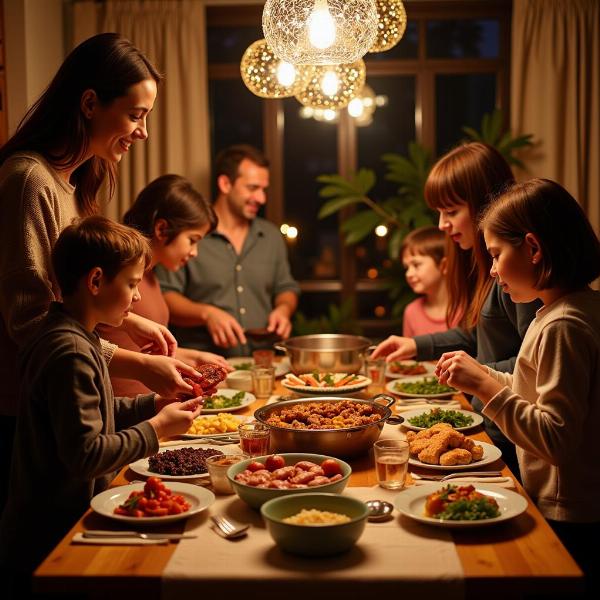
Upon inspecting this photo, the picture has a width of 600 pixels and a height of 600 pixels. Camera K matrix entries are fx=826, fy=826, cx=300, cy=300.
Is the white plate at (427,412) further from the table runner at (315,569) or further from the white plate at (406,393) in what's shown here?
the table runner at (315,569)

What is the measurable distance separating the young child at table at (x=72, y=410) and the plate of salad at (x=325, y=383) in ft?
2.96

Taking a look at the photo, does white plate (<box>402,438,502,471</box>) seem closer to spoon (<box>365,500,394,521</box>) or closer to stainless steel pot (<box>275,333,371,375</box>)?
spoon (<box>365,500,394,521</box>)

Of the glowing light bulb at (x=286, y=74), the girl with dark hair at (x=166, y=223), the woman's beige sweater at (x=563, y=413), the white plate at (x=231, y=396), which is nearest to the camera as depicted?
the woman's beige sweater at (x=563, y=413)

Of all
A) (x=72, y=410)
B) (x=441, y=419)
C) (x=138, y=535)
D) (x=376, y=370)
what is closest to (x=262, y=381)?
(x=376, y=370)

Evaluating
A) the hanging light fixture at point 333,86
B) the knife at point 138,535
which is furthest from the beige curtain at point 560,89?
A: the knife at point 138,535

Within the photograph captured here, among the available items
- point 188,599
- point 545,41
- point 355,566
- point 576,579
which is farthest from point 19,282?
point 545,41

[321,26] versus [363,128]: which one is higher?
[363,128]

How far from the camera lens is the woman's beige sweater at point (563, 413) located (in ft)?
6.09

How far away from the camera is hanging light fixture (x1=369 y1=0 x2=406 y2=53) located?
10.1ft

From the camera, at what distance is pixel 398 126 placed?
6.24 meters

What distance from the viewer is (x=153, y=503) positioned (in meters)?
1.74

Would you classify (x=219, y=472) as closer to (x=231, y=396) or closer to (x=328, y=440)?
(x=328, y=440)

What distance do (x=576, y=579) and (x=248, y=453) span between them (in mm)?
887

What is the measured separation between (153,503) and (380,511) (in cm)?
48
